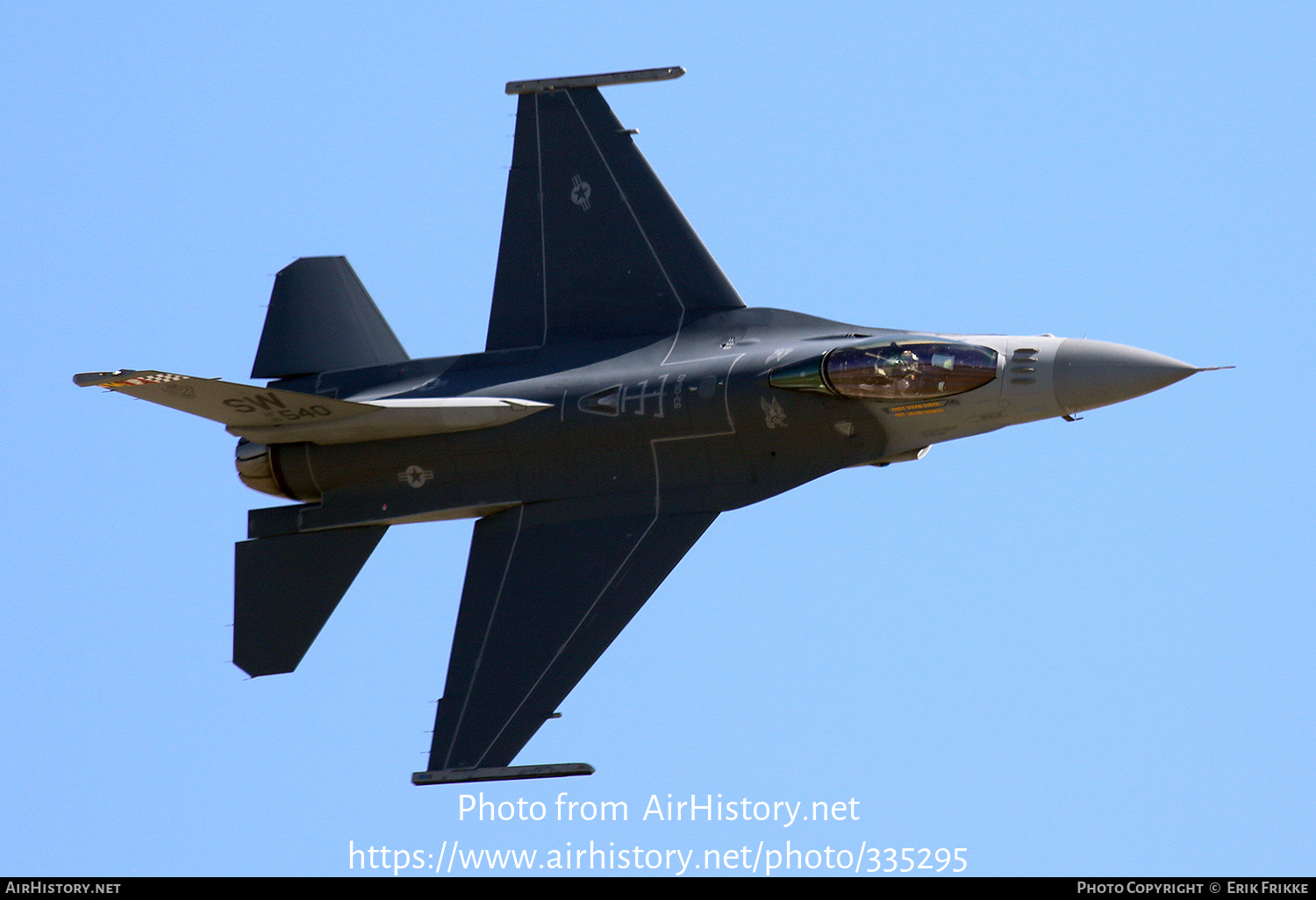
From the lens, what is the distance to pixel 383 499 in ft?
69.7

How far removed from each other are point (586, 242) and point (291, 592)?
17.8 feet

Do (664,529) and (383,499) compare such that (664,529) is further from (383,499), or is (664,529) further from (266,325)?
(266,325)

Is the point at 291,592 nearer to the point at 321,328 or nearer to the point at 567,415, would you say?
the point at 321,328

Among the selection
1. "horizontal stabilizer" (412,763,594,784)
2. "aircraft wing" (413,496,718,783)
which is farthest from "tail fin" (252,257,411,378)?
"horizontal stabilizer" (412,763,594,784)

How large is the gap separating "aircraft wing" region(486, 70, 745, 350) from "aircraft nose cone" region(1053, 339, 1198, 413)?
4.00m

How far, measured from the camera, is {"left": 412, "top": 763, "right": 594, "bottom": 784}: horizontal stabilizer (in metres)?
19.2

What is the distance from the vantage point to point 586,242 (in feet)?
72.8

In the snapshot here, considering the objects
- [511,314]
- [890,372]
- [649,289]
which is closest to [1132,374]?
[890,372]

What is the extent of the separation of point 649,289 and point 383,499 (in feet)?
13.0

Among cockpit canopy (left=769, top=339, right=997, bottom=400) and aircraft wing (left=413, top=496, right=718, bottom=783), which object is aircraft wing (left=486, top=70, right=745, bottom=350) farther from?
aircraft wing (left=413, top=496, right=718, bottom=783)

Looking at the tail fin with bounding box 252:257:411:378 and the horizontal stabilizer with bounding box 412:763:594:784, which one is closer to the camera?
the horizontal stabilizer with bounding box 412:763:594:784

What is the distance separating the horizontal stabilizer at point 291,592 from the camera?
2125 cm

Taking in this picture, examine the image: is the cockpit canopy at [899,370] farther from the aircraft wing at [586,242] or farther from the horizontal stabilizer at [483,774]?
the horizontal stabilizer at [483,774]

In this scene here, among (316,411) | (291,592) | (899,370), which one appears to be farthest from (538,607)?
(899,370)
